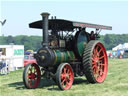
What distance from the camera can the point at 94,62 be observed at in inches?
354

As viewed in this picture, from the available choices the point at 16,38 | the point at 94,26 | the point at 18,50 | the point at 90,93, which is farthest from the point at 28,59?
the point at 16,38

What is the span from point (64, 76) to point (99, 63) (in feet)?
7.54

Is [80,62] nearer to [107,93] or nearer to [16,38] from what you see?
[107,93]

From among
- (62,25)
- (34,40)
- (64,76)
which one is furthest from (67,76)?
(34,40)

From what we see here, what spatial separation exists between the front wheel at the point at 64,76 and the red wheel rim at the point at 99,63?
127 centimetres

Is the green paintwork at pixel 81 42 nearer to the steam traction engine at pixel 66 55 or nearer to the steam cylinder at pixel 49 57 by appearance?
the steam traction engine at pixel 66 55

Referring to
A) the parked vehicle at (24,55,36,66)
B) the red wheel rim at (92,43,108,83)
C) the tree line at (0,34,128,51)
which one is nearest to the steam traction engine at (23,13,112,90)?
the red wheel rim at (92,43,108,83)

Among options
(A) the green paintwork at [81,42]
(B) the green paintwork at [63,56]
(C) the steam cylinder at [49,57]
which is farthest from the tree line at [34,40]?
(C) the steam cylinder at [49,57]

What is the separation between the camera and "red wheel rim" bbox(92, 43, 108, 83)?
9.04m

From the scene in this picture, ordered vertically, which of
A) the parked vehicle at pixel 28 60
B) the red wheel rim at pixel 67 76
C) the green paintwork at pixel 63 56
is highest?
the green paintwork at pixel 63 56

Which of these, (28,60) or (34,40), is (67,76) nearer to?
(28,60)

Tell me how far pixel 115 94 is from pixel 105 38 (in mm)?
150273

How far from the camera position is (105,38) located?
15462 cm

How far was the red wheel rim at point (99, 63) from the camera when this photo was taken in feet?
29.6
